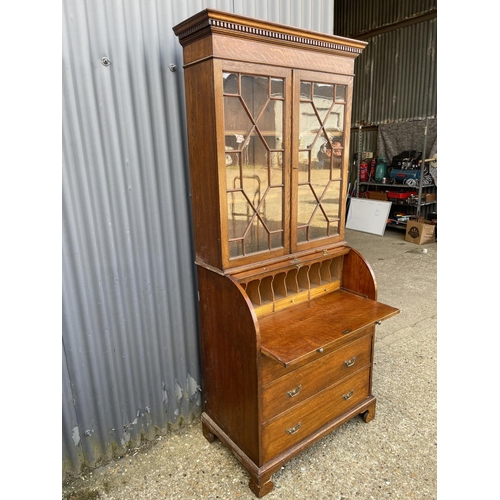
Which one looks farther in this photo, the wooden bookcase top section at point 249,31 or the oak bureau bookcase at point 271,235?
the oak bureau bookcase at point 271,235

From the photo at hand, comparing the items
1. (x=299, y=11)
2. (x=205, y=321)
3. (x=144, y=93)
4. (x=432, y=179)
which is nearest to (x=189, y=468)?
(x=205, y=321)

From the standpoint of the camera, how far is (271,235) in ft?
5.73

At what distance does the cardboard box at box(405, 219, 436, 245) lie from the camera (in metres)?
5.93

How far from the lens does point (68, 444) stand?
175 cm

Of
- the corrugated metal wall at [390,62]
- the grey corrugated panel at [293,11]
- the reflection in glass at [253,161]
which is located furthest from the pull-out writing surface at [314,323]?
the corrugated metal wall at [390,62]

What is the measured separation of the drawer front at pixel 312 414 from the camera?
1687 millimetres

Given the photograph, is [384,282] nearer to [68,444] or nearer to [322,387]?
[322,387]

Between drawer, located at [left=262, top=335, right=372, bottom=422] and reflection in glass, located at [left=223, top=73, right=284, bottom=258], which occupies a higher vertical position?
reflection in glass, located at [left=223, top=73, right=284, bottom=258]

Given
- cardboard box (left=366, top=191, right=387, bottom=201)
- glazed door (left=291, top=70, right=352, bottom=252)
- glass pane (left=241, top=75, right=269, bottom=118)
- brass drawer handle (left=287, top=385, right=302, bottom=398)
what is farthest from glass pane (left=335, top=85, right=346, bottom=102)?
cardboard box (left=366, top=191, right=387, bottom=201)

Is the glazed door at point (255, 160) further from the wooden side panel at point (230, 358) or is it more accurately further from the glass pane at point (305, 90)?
the wooden side panel at point (230, 358)

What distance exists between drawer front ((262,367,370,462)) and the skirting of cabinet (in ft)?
0.06

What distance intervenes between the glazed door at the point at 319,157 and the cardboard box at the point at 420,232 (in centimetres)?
450

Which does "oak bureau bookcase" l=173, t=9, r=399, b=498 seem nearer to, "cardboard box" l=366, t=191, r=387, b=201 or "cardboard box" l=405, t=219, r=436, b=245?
"cardboard box" l=405, t=219, r=436, b=245

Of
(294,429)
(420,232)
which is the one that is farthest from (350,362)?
(420,232)
